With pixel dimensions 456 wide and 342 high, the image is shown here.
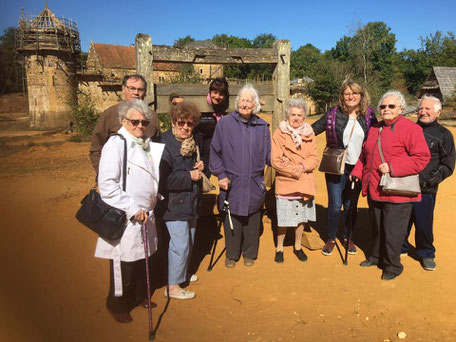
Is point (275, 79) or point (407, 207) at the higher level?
point (275, 79)

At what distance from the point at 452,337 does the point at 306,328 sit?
1.29 meters

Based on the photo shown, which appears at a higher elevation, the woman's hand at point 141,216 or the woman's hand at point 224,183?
the woman's hand at point 224,183

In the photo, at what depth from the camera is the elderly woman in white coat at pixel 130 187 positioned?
2.66 m

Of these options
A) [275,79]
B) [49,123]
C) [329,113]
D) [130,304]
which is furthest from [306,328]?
[49,123]

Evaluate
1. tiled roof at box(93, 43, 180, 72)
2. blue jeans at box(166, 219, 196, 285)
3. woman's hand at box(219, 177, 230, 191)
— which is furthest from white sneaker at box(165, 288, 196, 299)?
tiled roof at box(93, 43, 180, 72)

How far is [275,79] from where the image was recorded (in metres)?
5.31

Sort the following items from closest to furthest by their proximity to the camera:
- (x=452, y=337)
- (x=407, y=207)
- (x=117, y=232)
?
1. (x=117, y=232)
2. (x=452, y=337)
3. (x=407, y=207)

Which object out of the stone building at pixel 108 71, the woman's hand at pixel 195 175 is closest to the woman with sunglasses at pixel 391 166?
the woman's hand at pixel 195 175

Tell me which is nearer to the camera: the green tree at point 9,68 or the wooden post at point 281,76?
the wooden post at point 281,76

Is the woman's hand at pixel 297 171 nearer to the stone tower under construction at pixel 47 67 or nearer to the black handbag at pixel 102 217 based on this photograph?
the black handbag at pixel 102 217

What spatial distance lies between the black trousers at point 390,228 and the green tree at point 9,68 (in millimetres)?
34761

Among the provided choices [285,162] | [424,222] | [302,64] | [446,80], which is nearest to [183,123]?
[285,162]

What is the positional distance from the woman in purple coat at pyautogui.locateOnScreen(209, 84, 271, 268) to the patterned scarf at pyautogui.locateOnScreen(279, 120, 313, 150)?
23 centimetres

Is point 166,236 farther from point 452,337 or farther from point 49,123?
point 49,123
